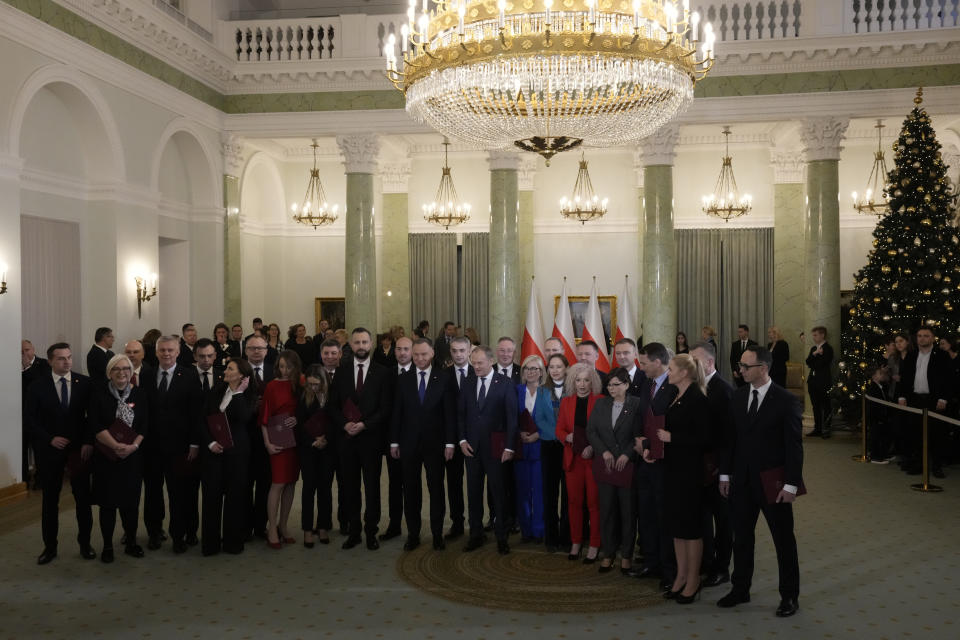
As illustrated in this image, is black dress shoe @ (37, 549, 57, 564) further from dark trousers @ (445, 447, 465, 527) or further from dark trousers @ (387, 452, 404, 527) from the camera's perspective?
dark trousers @ (445, 447, 465, 527)

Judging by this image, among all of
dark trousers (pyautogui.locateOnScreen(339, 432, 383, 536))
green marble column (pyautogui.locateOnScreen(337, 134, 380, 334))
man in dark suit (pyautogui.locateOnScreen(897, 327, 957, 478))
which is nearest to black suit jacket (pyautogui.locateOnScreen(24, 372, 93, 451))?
dark trousers (pyautogui.locateOnScreen(339, 432, 383, 536))

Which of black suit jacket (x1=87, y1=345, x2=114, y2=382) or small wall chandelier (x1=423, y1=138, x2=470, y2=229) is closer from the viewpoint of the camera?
black suit jacket (x1=87, y1=345, x2=114, y2=382)

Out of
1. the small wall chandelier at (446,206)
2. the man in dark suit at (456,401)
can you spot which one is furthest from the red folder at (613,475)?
the small wall chandelier at (446,206)

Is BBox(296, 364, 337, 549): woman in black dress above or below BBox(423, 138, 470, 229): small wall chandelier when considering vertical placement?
below

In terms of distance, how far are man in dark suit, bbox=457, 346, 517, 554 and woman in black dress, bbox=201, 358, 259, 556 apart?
1.76 meters

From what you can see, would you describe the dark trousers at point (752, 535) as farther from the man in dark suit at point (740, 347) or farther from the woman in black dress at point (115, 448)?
the man in dark suit at point (740, 347)

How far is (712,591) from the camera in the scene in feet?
20.0

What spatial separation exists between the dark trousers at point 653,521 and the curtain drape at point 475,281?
12.7 meters

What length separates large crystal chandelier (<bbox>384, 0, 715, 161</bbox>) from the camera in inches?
277

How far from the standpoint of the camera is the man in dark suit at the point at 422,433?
7164 mm

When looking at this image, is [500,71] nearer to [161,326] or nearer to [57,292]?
[57,292]

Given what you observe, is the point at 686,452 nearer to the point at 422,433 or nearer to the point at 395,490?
the point at 422,433

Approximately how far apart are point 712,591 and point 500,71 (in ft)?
14.4

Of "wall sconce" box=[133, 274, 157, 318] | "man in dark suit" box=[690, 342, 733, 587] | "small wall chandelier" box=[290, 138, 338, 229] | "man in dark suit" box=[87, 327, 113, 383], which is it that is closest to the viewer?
"man in dark suit" box=[690, 342, 733, 587]
